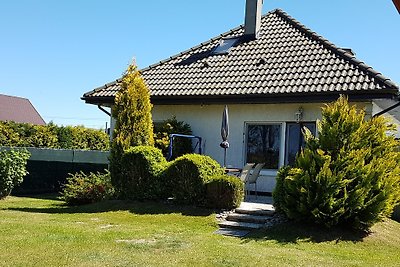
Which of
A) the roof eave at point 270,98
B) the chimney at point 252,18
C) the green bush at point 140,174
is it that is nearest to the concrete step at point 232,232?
the green bush at point 140,174

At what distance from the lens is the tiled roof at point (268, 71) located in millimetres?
13266

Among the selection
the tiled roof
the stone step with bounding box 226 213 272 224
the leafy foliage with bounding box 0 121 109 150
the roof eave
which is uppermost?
the tiled roof

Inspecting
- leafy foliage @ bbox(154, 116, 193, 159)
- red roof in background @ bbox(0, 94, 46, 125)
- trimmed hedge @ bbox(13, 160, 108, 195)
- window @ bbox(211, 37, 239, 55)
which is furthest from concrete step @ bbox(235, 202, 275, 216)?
red roof in background @ bbox(0, 94, 46, 125)

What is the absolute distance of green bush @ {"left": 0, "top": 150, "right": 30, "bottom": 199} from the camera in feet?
48.4

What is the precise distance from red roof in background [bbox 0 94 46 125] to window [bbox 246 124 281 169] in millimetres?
35937

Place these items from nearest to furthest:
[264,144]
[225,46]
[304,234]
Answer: [304,234] → [264,144] → [225,46]

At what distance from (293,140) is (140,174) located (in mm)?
4952

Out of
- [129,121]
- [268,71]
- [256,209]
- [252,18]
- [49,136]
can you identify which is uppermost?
→ [252,18]

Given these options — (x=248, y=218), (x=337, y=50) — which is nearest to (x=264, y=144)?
(x=337, y=50)

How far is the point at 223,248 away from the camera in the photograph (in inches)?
296

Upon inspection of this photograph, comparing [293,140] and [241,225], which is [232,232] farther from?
[293,140]

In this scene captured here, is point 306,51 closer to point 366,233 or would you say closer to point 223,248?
point 366,233

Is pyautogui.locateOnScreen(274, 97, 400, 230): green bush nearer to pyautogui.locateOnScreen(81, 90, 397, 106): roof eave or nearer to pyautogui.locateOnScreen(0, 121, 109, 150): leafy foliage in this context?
pyautogui.locateOnScreen(81, 90, 397, 106): roof eave

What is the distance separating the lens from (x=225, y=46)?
17797 millimetres
